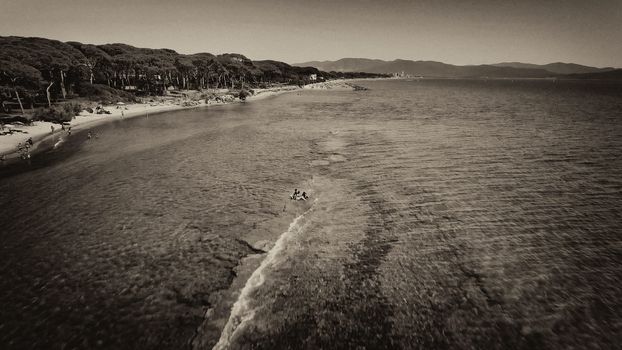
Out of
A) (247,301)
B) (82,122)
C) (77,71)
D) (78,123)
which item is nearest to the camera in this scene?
(247,301)

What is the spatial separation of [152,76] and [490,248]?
9952 centimetres

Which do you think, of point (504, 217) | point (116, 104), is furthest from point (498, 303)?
point (116, 104)

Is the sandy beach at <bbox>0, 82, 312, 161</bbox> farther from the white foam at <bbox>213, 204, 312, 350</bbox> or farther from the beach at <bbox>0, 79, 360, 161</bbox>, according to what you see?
the white foam at <bbox>213, 204, 312, 350</bbox>

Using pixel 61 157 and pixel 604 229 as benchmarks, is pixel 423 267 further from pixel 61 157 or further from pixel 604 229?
pixel 61 157

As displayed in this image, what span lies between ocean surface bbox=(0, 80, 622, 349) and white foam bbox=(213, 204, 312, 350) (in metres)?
0.07

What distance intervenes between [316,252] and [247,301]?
4.16 meters

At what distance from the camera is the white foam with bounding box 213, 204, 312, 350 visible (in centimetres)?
1043

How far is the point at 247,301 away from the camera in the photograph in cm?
1190

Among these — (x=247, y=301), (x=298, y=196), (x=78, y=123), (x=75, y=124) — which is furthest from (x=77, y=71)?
(x=247, y=301)

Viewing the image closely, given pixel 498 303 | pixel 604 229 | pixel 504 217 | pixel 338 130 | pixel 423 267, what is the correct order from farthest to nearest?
pixel 338 130, pixel 504 217, pixel 604 229, pixel 423 267, pixel 498 303

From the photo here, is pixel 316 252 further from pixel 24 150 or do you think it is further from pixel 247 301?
pixel 24 150

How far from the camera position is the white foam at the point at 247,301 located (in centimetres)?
1043

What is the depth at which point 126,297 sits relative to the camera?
12219 millimetres

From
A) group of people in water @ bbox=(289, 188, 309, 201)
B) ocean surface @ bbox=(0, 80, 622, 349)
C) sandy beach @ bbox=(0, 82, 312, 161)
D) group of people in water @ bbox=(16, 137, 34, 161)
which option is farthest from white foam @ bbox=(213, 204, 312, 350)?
sandy beach @ bbox=(0, 82, 312, 161)
